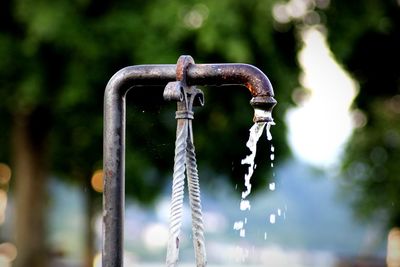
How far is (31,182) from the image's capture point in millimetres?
15516

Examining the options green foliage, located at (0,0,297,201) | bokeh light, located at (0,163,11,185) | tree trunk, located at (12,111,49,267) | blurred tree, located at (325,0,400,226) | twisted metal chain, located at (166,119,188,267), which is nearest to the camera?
twisted metal chain, located at (166,119,188,267)

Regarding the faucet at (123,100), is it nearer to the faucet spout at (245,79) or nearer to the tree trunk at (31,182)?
the faucet spout at (245,79)

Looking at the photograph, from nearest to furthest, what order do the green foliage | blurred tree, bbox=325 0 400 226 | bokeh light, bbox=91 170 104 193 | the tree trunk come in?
the green foliage → blurred tree, bbox=325 0 400 226 → the tree trunk → bokeh light, bbox=91 170 104 193

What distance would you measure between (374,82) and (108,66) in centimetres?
525

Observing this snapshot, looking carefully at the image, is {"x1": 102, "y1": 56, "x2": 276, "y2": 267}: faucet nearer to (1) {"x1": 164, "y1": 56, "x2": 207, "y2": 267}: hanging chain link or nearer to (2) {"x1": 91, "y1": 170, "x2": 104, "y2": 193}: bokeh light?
(1) {"x1": 164, "y1": 56, "x2": 207, "y2": 267}: hanging chain link

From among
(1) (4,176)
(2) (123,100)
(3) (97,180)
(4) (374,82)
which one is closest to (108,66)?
(4) (374,82)

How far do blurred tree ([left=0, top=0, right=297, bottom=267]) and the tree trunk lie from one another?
0.02 metres

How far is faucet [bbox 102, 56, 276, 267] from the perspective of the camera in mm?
2566

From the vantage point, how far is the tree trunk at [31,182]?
15273mm

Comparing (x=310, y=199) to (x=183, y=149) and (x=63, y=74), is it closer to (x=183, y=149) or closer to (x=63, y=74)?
(x=63, y=74)

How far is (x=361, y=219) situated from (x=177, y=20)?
579 inches

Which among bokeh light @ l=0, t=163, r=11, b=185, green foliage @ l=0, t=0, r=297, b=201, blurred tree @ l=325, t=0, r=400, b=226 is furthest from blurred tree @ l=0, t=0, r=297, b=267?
bokeh light @ l=0, t=163, r=11, b=185

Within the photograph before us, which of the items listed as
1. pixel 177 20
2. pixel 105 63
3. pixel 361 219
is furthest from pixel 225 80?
pixel 361 219

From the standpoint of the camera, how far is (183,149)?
8.49 ft
